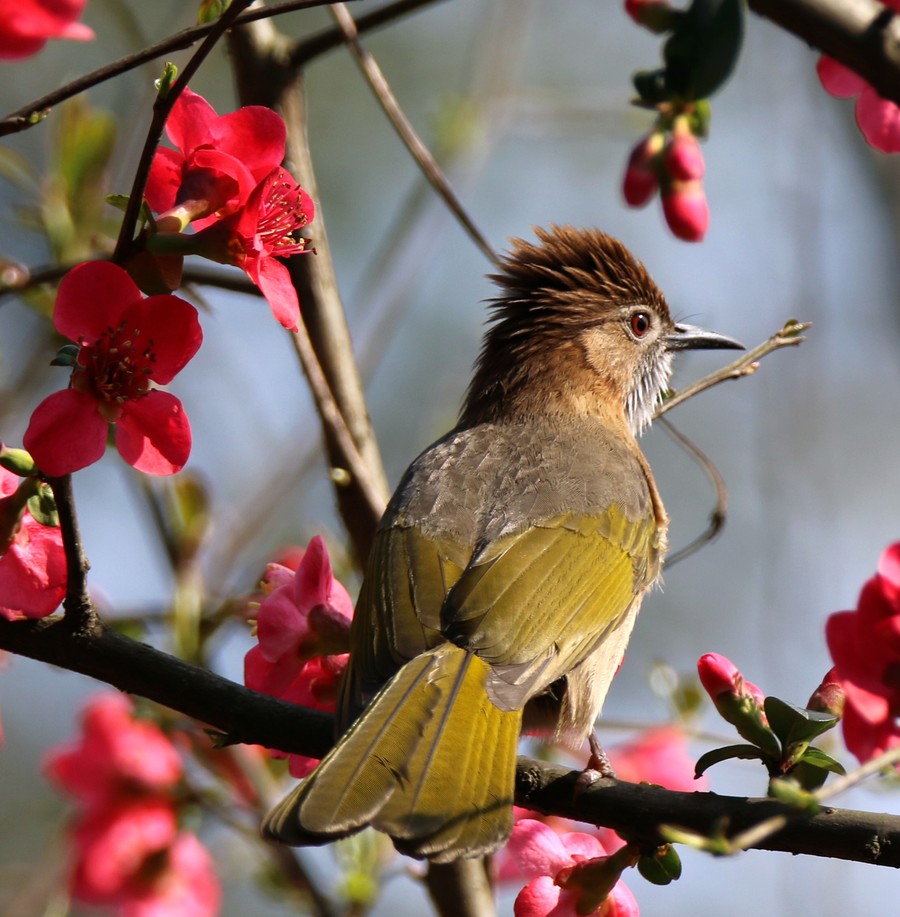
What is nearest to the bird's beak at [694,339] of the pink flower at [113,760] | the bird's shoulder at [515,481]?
the bird's shoulder at [515,481]

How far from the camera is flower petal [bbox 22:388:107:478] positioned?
1845 millimetres

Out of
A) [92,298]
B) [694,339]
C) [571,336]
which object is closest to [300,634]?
[92,298]

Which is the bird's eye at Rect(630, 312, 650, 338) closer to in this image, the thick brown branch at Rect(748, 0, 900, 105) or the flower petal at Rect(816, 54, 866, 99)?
the flower petal at Rect(816, 54, 866, 99)

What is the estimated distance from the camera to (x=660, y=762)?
361 centimetres

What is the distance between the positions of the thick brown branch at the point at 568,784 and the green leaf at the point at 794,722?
129 millimetres

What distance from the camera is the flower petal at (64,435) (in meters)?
1.84

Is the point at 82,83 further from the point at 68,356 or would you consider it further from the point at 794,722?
the point at 794,722

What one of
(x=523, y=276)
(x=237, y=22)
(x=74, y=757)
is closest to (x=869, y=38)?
(x=237, y=22)

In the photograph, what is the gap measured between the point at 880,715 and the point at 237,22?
1.29m

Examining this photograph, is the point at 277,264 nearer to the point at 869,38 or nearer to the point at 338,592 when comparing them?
the point at 338,592

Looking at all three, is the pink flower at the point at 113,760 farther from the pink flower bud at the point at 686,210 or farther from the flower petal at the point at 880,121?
the flower petal at the point at 880,121

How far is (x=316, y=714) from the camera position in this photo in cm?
224

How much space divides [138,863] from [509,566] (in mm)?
1244

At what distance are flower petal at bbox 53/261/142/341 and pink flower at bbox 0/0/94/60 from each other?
0.34 meters
